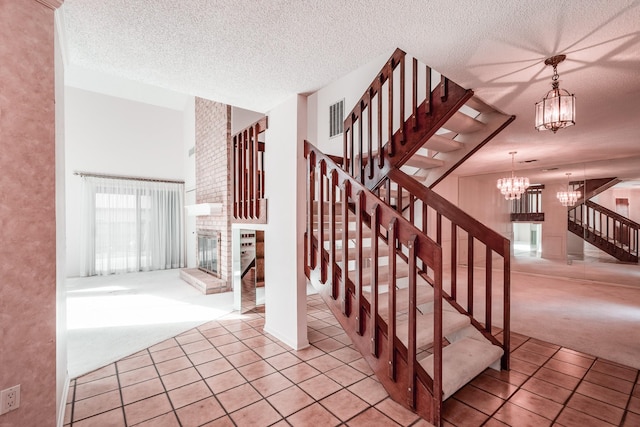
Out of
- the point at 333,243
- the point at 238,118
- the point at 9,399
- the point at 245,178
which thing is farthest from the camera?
the point at 238,118

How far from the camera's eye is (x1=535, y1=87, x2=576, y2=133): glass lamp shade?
2256mm

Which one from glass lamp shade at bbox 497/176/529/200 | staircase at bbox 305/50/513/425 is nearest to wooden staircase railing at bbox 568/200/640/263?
glass lamp shade at bbox 497/176/529/200

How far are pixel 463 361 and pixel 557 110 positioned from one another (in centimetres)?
200

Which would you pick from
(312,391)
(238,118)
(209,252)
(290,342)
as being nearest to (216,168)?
(238,118)

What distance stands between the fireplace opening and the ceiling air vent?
3.06 meters

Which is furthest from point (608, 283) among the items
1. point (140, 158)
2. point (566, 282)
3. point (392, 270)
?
point (140, 158)

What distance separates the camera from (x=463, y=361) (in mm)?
2199

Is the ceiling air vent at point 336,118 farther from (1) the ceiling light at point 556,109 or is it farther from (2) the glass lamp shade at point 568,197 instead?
(2) the glass lamp shade at point 568,197

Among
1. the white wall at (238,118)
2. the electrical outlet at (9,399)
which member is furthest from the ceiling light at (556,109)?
the white wall at (238,118)

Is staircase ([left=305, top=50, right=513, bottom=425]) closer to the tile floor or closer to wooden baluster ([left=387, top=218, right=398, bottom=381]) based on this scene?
wooden baluster ([left=387, top=218, right=398, bottom=381])

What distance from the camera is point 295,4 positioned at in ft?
5.48

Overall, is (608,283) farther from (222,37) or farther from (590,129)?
(222,37)

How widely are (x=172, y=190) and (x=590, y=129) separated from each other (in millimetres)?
8358

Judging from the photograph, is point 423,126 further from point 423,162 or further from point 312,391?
point 312,391
